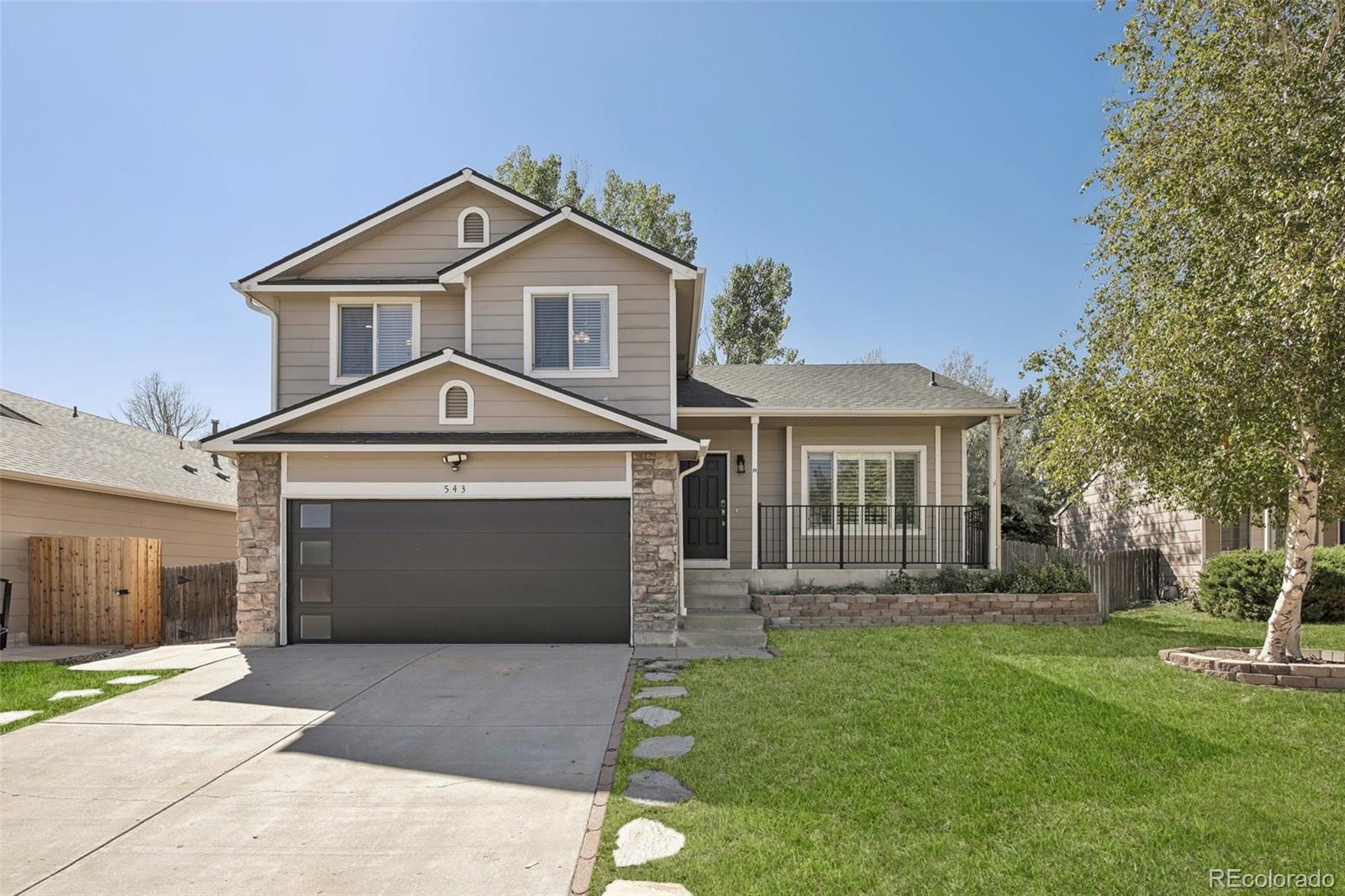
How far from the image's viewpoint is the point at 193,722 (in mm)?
6281

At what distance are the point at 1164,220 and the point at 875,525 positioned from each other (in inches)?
263

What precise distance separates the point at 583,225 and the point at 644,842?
9014mm

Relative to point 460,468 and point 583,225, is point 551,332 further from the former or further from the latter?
point 460,468

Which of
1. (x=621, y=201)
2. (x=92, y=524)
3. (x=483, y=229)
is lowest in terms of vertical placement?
(x=92, y=524)

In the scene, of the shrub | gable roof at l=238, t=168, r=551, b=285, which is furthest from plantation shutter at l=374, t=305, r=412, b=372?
the shrub

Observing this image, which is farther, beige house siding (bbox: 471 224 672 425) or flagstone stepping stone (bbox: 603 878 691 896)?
beige house siding (bbox: 471 224 672 425)

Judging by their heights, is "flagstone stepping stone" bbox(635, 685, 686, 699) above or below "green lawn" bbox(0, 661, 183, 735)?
above

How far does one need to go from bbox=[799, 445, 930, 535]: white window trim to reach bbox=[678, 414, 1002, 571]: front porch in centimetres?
2

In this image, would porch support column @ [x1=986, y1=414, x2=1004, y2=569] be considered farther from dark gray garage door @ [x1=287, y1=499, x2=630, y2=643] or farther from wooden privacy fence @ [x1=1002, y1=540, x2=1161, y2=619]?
dark gray garage door @ [x1=287, y1=499, x2=630, y2=643]

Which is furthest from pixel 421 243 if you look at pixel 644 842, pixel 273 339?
pixel 644 842

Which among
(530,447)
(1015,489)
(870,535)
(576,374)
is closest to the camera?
(530,447)

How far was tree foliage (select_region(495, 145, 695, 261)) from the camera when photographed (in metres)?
25.0

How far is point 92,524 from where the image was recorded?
12844 mm

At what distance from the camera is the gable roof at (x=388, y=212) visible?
11844 mm
